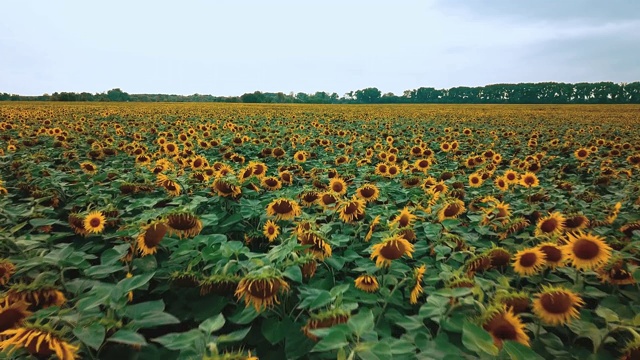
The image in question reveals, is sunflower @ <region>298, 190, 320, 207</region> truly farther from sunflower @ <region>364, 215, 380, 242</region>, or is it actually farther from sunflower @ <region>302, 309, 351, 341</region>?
sunflower @ <region>302, 309, 351, 341</region>

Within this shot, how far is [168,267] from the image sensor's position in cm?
196

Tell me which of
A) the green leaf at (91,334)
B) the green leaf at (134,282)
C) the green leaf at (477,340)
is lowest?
the green leaf at (477,340)

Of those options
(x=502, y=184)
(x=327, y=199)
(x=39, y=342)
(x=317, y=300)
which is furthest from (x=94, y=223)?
(x=502, y=184)

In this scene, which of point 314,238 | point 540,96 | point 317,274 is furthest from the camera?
point 540,96

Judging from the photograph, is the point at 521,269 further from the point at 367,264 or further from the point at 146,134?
the point at 146,134

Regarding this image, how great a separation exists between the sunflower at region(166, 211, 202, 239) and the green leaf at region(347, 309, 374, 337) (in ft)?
3.99

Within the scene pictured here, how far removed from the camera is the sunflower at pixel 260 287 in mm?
1350

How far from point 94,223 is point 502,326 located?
8.49ft

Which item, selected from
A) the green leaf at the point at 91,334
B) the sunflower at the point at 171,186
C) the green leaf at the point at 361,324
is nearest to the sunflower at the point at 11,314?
the green leaf at the point at 91,334

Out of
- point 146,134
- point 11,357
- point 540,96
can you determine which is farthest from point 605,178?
point 540,96

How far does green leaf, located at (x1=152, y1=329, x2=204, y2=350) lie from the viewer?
1.09 metres

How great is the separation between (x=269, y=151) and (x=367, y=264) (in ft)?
14.3

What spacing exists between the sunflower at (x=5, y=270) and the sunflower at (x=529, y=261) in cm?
262

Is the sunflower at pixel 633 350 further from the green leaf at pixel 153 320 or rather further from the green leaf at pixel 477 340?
the green leaf at pixel 153 320
